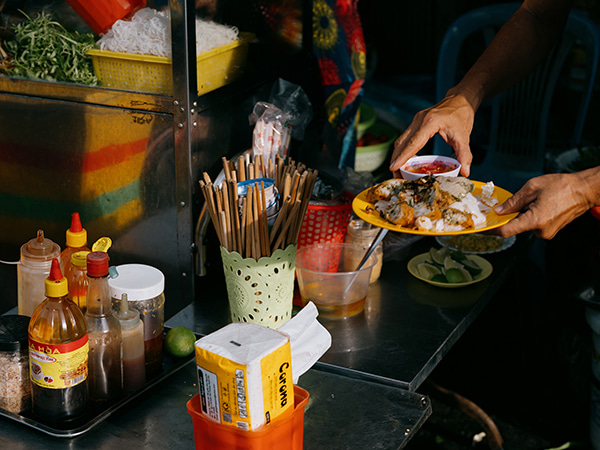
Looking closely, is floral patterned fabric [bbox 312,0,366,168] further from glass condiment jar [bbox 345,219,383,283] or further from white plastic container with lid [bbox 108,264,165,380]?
white plastic container with lid [bbox 108,264,165,380]

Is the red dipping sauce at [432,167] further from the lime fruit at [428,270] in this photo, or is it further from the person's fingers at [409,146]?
the lime fruit at [428,270]

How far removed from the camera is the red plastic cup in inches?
71.2

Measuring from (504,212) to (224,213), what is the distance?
2.39 feet

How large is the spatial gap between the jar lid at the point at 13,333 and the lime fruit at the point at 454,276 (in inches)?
50.4

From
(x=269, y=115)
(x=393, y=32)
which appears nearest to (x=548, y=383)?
(x=269, y=115)

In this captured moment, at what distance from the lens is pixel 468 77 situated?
219 cm

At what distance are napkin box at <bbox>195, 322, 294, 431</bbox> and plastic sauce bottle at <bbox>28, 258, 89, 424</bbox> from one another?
1.02ft

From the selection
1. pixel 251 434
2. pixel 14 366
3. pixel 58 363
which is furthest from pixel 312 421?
pixel 14 366

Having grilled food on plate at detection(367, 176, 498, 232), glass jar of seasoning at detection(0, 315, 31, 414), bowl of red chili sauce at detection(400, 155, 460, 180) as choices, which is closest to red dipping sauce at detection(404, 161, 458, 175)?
bowl of red chili sauce at detection(400, 155, 460, 180)

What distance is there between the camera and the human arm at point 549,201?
5.74ft

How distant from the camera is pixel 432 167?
1.92 metres

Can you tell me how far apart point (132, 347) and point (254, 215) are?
0.42m

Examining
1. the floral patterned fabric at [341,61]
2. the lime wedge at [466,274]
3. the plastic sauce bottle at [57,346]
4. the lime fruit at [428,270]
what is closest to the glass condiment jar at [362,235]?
the lime fruit at [428,270]

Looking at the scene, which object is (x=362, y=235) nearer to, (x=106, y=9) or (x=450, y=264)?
(x=450, y=264)
